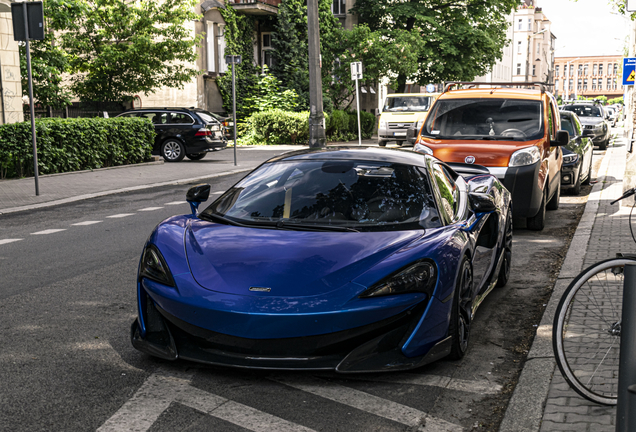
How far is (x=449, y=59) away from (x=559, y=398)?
3811 cm

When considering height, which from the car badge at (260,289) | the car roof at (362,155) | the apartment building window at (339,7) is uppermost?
the apartment building window at (339,7)

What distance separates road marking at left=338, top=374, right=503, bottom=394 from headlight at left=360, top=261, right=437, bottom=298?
0.53m

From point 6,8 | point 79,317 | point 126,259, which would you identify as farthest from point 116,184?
point 79,317

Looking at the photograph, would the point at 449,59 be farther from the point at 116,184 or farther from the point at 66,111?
the point at 116,184

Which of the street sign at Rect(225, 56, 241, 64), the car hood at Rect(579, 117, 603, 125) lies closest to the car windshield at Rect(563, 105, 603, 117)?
the car hood at Rect(579, 117, 603, 125)

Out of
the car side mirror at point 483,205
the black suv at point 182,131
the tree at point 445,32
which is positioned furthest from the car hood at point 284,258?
the tree at point 445,32

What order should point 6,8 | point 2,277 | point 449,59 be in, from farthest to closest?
1. point 449,59
2. point 6,8
3. point 2,277

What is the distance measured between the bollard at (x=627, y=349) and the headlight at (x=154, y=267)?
243 cm

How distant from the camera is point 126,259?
25.9 feet

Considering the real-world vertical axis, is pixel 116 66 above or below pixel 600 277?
above

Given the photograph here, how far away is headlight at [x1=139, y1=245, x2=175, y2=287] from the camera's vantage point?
13.9 feet

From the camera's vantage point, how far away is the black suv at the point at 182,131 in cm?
2308

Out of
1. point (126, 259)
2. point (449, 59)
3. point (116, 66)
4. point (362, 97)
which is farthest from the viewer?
point (362, 97)

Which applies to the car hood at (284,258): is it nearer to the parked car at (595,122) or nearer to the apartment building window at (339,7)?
the parked car at (595,122)
